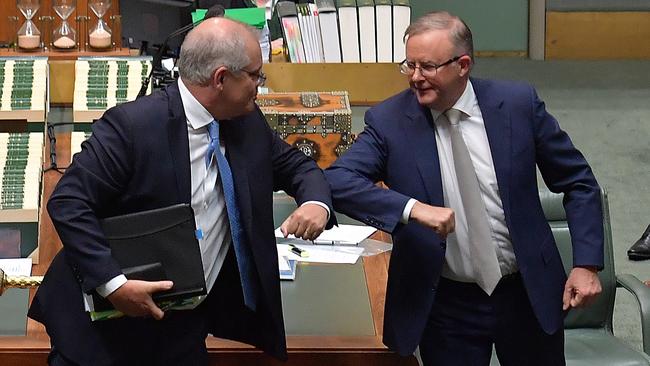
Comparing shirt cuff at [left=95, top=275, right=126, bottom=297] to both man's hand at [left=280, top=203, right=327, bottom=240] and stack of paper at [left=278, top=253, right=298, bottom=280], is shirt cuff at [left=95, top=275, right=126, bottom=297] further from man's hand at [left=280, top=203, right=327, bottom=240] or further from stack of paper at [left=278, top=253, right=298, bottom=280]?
stack of paper at [left=278, top=253, right=298, bottom=280]

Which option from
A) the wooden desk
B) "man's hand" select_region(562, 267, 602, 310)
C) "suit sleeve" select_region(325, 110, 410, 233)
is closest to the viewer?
"suit sleeve" select_region(325, 110, 410, 233)

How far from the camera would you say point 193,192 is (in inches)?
99.2

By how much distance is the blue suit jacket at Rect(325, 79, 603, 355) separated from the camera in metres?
2.69

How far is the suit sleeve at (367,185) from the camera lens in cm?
260

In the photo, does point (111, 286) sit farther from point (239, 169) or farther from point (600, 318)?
point (600, 318)

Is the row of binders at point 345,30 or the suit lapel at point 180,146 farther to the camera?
the row of binders at point 345,30

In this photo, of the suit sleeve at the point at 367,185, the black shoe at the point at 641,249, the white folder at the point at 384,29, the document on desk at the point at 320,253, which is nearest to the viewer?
the suit sleeve at the point at 367,185

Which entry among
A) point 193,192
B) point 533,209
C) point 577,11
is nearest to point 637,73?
point 577,11

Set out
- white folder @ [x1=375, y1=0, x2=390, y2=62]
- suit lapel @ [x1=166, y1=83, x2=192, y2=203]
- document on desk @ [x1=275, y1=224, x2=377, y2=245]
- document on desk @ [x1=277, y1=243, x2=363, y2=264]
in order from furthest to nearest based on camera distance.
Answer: white folder @ [x1=375, y1=0, x2=390, y2=62] < document on desk @ [x1=275, y1=224, x2=377, y2=245] < document on desk @ [x1=277, y1=243, x2=363, y2=264] < suit lapel @ [x1=166, y1=83, x2=192, y2=203]

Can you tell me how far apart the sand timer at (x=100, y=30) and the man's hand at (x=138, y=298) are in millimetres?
2372

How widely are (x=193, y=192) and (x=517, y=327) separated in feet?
2.79

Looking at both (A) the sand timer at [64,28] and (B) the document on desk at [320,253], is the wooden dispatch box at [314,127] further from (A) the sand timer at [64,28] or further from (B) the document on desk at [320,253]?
(A) the sand timer at [64,28]

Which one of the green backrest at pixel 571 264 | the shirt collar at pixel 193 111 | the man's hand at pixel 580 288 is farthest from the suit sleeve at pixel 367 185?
the green backrest at pixel 571 264

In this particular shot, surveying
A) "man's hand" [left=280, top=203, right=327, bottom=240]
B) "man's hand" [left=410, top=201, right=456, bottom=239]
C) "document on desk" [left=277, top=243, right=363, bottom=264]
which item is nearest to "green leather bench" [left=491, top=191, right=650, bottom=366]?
"document on desk" [left=277, top=243, right=363, bottom=264]
